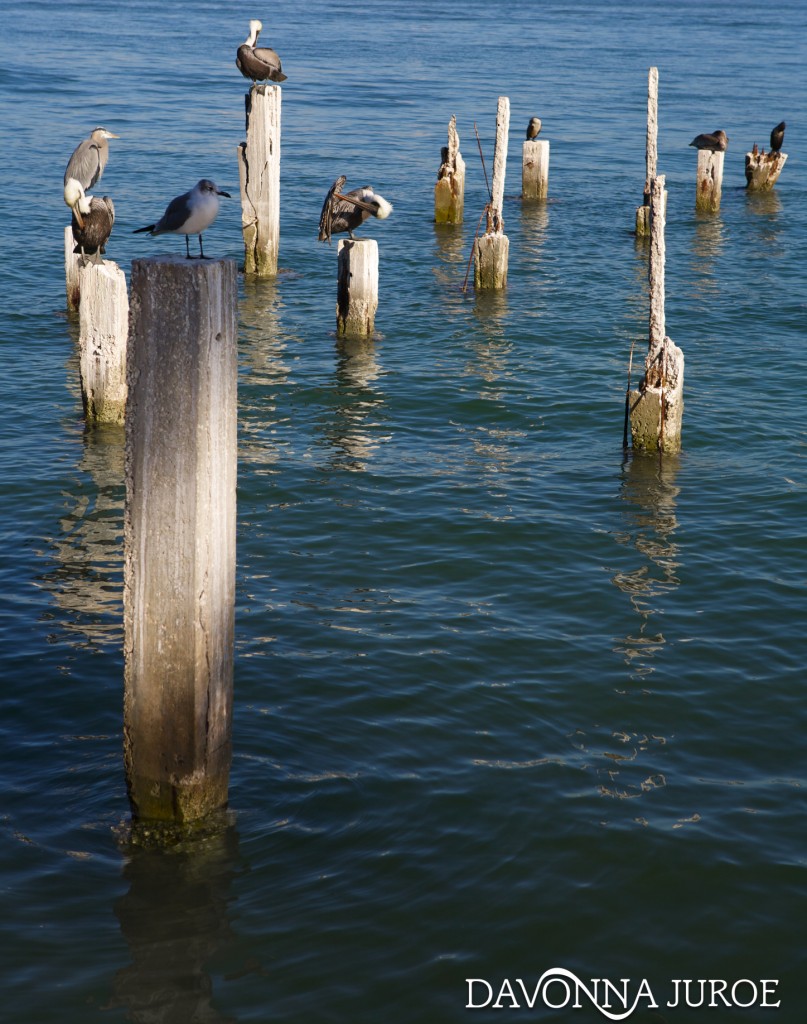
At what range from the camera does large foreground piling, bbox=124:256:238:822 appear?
18.2 ft

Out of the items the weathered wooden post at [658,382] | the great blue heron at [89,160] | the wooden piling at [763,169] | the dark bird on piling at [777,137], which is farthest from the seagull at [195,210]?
the wooden piling at [763,169]

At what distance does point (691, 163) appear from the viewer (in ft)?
104

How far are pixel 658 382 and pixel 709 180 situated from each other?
15.4 metres

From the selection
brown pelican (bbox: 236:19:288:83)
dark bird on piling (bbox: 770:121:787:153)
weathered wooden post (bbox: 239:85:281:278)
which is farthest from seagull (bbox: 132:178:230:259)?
dark bird on piling (bbox: 770:121:787:153)

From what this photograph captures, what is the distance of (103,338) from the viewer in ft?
41.7

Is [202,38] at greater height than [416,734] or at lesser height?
greater

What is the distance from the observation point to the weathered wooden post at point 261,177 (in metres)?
18.2

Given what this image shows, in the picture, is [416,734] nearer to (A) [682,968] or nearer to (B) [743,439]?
(A) [682,968]

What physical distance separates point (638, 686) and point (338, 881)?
2.90 m

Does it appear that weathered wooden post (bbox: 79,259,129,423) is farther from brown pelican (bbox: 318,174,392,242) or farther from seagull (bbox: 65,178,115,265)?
brown pelican (bbox: 318,174,392,242)

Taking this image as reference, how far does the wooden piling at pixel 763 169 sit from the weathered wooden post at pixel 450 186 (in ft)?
24.6

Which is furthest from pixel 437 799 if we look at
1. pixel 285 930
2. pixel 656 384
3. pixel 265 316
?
pixel 265 316

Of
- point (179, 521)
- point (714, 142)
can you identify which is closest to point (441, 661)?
point (179, 521)

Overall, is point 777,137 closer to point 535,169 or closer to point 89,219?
point 535,169
